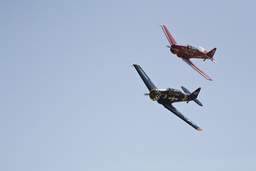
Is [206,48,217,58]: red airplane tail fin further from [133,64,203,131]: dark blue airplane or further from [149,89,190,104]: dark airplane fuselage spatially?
[149,89,190,104]: dark airplane fuselage

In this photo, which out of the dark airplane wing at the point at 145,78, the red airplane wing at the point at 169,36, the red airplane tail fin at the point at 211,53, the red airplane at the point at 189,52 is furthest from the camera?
the red airplane wing at the point at 169,36

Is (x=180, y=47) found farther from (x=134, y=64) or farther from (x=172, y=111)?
(x=172, y=111)

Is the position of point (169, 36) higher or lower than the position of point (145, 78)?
higher

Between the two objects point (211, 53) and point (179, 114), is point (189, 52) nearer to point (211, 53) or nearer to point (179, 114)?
point (211, 53)

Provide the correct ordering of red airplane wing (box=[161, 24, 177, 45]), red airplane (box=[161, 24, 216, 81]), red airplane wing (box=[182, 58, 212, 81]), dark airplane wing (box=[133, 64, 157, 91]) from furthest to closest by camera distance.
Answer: red airplane wing (box=[161, 24, 177, 45])
red airplane (box=[161, 24, 216, 81])
red airplane wing (box=[182, 58, 212, 81])
dark airplane wing (box=[133, 64, 157, 91])

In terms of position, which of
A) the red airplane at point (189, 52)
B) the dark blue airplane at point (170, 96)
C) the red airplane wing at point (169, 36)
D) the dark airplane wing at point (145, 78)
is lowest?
the dark blue airplane at point (170, 96)

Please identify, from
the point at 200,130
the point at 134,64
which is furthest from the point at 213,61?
the point at 200,130

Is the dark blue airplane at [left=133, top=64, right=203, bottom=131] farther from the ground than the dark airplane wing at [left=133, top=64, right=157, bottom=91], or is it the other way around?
the dark airplane wing at [left=133, top=64, right=157, bottom=91]

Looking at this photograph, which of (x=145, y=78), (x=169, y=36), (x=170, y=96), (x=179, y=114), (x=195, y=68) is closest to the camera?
(x=179, y=114)

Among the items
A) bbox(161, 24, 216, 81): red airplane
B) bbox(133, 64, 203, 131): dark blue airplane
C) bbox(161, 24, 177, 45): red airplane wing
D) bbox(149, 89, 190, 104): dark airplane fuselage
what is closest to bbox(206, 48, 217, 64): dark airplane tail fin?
bbox(161, 24, 216, 81): red airplane

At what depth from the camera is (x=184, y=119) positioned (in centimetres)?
4347

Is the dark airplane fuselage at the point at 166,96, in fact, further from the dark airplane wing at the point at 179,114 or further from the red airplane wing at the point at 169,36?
the red airplane wing at the point at 169,36

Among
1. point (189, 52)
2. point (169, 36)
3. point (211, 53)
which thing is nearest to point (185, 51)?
point (189, 52)

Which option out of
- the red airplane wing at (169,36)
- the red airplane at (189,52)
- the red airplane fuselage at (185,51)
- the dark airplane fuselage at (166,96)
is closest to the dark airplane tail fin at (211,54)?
the red airplane at (189,52)
